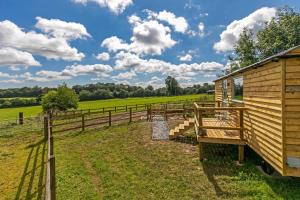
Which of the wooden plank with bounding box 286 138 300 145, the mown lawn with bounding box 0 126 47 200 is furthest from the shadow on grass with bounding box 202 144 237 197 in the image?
the mown lawn with bounding box 0 126 47 200

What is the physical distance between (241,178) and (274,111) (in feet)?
6.80

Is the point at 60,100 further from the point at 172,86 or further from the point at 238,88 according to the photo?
the point at 172,86

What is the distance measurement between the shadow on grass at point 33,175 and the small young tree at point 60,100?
19648mm

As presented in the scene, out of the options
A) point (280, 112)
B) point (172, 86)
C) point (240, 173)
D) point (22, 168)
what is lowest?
point (22, 168)

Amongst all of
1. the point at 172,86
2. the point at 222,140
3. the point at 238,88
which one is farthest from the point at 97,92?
the point at 222,140

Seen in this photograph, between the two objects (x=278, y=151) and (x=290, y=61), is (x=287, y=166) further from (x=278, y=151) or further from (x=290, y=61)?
(x=290, y=61)

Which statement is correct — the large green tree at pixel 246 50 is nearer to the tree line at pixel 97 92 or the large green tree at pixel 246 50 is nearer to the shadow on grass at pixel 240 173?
the shadow on grass at pixel 240 173

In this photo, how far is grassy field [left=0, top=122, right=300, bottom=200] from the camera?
5.84 metres

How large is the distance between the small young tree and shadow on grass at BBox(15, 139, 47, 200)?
1965cm

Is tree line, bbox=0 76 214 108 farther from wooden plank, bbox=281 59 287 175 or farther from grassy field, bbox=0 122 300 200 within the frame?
wooden plank, bbox=281 59 287 175

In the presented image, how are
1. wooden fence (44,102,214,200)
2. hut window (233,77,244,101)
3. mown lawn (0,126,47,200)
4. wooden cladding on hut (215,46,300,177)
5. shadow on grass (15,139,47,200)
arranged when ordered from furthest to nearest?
1. hut window (233,77,244,101)
2. mown lawn (0,126,47,200)
3. shadow on grass (15,139,47,200)
4. wooden cladding on hut (215,46,300,177)
5. wooden fence (44,102,214,200)

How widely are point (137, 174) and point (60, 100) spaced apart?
25.1 m

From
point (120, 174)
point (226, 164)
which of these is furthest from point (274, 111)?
point (120, 174)

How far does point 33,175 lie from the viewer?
724cm
